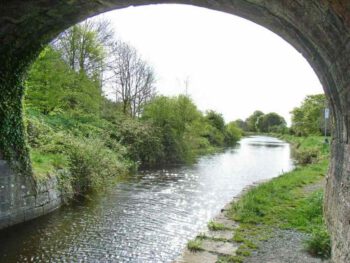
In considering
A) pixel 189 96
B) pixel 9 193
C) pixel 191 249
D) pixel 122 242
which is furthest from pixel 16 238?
pixel 189 96

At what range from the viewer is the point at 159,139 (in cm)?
2044

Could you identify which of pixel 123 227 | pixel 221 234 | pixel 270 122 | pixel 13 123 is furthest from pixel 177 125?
pixel 270 122

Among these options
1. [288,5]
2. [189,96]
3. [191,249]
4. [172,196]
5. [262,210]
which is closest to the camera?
[288,5]

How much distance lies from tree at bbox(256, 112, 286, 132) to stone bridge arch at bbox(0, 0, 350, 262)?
3686 inches

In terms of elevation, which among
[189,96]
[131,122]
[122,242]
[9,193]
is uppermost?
[189,96]

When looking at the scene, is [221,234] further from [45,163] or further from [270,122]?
[270,122]

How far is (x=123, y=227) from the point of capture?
7816 millimetres

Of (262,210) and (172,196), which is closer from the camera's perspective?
(262,210)

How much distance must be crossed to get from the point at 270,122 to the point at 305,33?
98.4m

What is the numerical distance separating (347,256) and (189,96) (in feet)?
89.3

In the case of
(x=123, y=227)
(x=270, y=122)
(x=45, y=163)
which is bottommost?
(x=123, y=227)

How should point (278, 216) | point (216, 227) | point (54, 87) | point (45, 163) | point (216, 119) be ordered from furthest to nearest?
point (216, 119) → point (54, 87) → point (45, 163) → point (278, 216) → point (216, 227)

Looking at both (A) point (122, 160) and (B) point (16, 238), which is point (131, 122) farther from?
(B) point (16, 238)

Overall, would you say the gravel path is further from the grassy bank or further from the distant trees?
the distant trees
